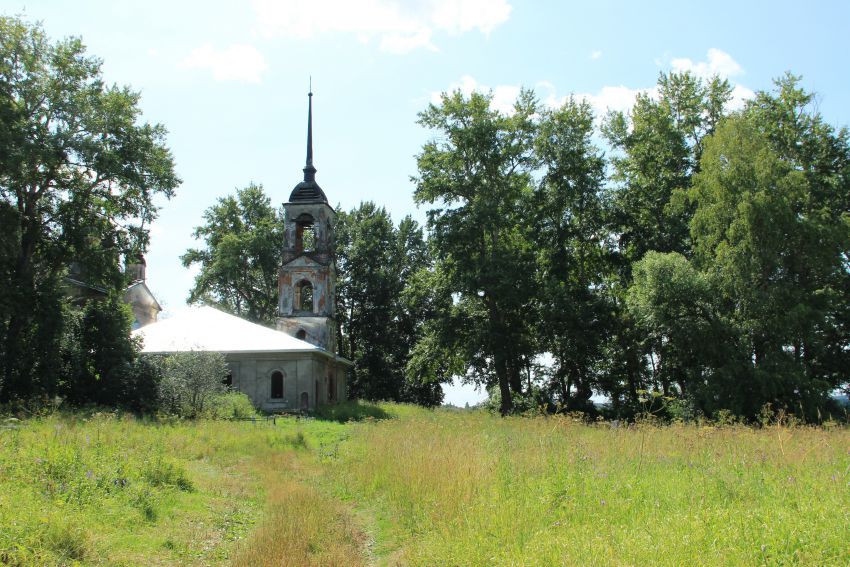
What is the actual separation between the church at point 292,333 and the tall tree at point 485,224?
6594mm

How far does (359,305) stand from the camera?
167 feet

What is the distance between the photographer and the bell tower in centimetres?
3538

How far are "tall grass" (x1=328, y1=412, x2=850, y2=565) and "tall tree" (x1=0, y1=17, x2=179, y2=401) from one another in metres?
16.4

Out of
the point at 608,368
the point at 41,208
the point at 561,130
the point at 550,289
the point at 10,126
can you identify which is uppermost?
the point at 561,130

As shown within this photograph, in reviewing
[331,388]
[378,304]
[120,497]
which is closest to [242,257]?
[378,304]

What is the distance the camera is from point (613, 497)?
24.0 ft

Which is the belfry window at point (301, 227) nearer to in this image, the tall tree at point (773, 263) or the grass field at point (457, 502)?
the tall tree at point (773, 263)

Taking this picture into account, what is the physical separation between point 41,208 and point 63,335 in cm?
496

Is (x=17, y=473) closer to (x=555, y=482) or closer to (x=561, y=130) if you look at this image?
(x=555, y=482)

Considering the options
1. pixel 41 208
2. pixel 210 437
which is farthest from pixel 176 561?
pixel 41 208

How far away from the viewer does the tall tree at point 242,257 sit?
4784 cm

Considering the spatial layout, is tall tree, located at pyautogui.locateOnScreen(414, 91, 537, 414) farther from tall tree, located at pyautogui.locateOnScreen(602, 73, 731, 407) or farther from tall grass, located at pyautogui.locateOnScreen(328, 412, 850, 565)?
tall grass, located at pyautogui.locateOnScreen(328, 412, 850, 565)

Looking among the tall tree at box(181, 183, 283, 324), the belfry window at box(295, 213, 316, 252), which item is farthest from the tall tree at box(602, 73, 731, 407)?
the tall tree at box(181, 183, 283, 324)

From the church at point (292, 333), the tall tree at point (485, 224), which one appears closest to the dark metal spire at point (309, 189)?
the church at point (292, 333)
